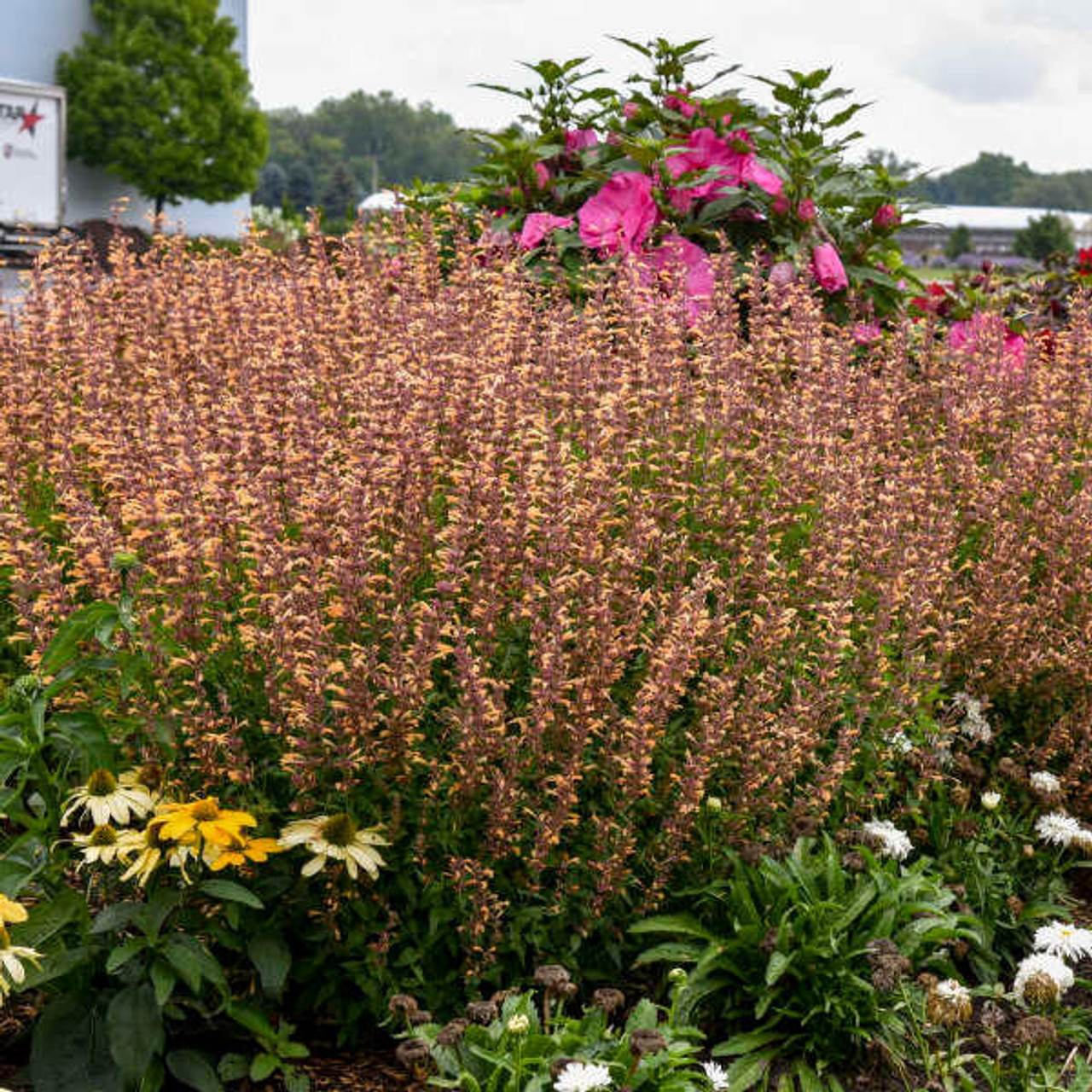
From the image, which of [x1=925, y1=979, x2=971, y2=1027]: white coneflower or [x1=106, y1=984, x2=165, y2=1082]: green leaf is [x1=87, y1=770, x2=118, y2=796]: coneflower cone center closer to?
[x1=106, y1=984, x2=165, y2=1082]: green leaf

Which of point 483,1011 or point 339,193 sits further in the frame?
point 339,193

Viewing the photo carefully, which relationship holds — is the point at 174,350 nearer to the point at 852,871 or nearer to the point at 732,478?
the point at 732,478

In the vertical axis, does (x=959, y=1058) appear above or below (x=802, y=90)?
below

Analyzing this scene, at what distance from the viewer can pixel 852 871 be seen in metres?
3.47

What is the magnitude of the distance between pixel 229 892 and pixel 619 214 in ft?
11.8

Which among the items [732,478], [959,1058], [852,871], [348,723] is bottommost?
[959,1058]

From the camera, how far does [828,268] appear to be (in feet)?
17.7

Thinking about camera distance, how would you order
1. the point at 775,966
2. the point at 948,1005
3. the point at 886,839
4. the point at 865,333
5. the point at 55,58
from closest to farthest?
the point at 948,1005
the point at 775,966
the point at 886,839
the point at 865,333
the point at 55,58

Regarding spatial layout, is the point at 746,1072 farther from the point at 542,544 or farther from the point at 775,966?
the point at 542,544

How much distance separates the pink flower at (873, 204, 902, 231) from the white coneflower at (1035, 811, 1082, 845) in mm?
3057

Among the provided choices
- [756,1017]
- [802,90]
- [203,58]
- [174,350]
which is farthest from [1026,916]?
[203,58]

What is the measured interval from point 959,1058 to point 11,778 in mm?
2599

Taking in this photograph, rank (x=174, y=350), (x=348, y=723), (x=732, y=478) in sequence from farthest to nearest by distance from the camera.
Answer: (x=174, y=350) < (x=732, y=478) < (x=348, y=723)

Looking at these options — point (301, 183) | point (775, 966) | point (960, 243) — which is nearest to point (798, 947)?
point (775, 966)
